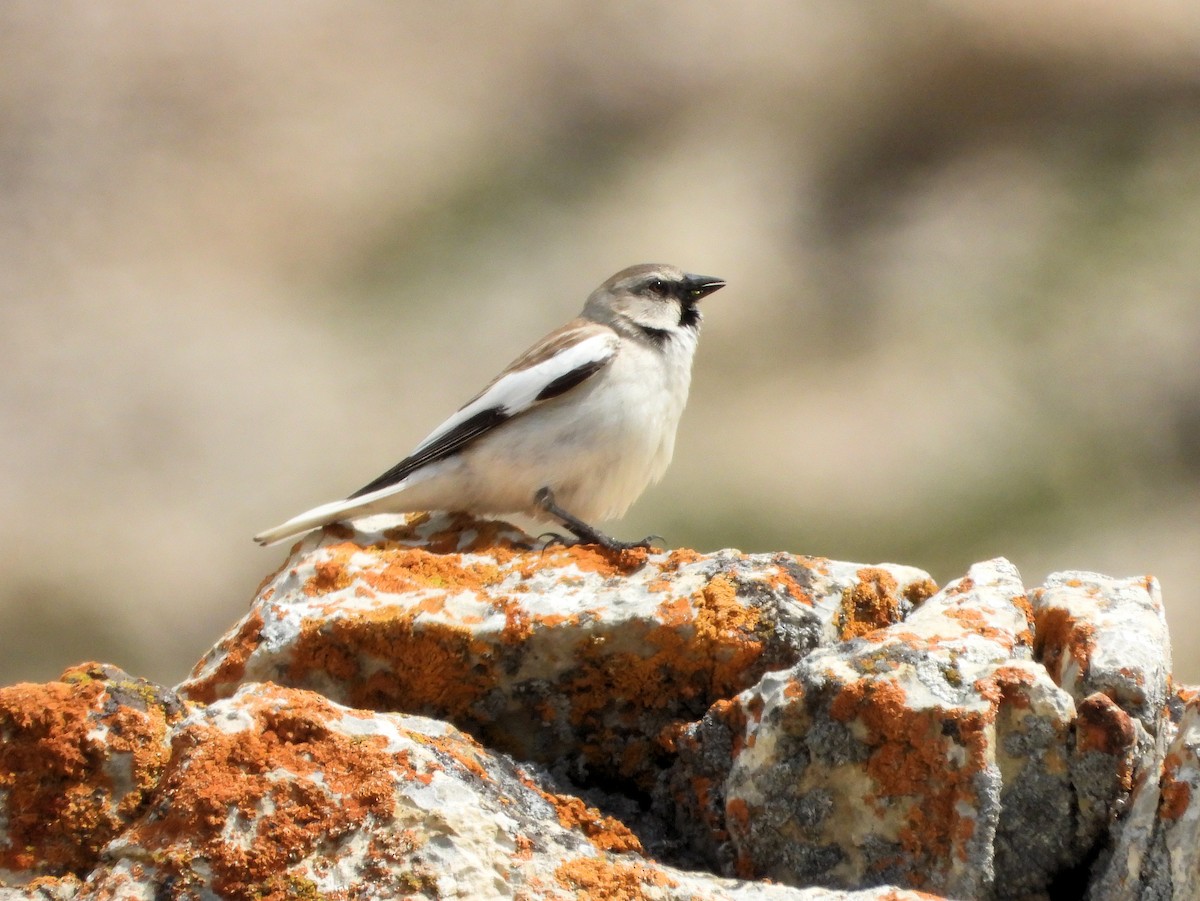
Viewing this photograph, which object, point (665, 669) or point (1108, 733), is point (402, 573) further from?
point (1108, 733)

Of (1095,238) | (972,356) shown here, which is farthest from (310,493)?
(1095,238)

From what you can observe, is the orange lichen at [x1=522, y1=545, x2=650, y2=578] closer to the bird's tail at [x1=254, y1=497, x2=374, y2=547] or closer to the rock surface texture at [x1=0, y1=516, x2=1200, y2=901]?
the rock surface texture at [x1=0, y1=516, x2=1200, y2=901]

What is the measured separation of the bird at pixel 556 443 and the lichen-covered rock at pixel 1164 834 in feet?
8.77

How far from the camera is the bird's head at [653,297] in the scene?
7754 mm

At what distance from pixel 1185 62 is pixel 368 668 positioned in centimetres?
2210

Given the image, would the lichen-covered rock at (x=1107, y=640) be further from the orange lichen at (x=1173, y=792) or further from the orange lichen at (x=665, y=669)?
the orange lichen at (x=665, y=669)

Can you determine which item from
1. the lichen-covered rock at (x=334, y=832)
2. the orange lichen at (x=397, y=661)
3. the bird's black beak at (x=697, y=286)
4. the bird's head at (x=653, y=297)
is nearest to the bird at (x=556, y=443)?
the bird's head at (x=653, y=297)

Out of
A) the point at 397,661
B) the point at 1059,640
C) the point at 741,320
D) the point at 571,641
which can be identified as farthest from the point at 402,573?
the point at 741,320

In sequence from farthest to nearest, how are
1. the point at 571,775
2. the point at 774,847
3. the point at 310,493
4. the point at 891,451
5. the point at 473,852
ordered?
the point at 891,451, the point at 310,493, the point at 571,775, the point at 774,847, the point at 473,852

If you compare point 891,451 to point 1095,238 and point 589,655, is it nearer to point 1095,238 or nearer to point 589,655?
point 1095,238

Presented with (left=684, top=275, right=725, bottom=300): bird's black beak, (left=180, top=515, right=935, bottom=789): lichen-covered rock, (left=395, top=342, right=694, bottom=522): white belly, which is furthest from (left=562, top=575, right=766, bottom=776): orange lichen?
(left=684, top=275, right=725, bottom=300): bird's black beak

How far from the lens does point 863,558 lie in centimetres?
1662

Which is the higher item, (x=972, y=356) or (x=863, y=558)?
(x=972, y=356)

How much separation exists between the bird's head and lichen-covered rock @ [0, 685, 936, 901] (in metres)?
4.12
